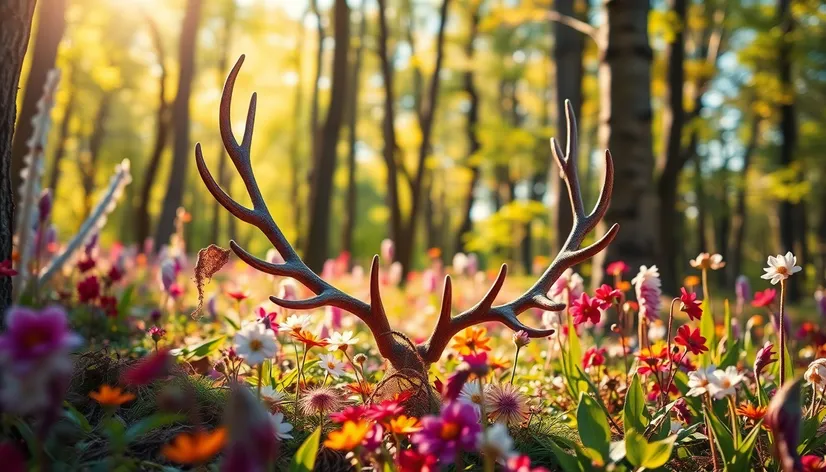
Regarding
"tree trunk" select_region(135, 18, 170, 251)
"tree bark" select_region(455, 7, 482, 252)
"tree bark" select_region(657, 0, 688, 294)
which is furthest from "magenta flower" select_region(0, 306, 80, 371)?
"tree bark" select_region(455, 7, 482, 252)

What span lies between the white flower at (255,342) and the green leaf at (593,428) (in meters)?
0.94

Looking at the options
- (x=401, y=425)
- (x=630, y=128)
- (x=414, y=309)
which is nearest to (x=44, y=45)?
(x=414, y=309)

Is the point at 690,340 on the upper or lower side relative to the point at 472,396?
upper

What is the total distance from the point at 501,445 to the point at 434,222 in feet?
93.9

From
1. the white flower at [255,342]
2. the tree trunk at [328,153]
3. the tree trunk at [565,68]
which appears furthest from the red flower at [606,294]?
the tree trunk at [328,153]

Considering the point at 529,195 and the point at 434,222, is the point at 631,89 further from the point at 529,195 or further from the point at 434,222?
the point at 434,222

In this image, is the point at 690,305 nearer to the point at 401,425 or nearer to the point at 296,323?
the point at 401,425

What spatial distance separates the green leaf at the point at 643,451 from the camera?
185cm

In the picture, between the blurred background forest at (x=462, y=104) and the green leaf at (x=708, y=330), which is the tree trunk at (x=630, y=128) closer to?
the blurred background forest at (x=462, y=104)

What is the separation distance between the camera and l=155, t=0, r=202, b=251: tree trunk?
33.7 feet

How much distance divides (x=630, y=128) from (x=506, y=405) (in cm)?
439

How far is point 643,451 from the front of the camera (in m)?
1.88

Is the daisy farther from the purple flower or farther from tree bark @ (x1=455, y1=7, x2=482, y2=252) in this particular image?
tree bark @ (x1=455, y1=7, x2=482, y2=252)

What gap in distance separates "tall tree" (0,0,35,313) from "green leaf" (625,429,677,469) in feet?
7.02
